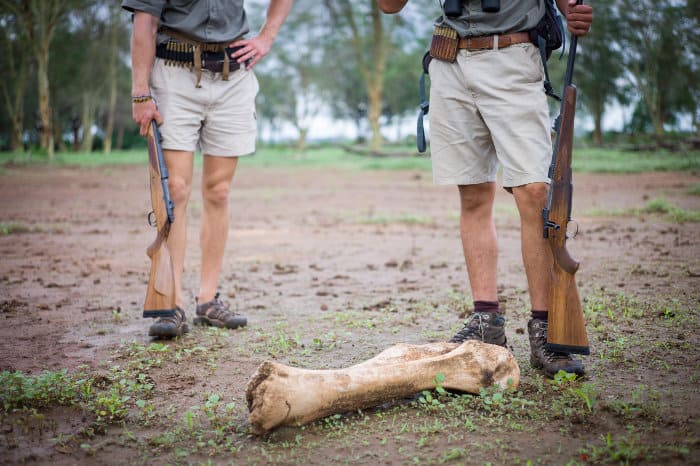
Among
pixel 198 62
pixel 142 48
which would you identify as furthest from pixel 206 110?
pixel 142 48

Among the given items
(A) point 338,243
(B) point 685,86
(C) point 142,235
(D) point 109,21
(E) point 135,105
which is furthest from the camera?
(D) point 109,21

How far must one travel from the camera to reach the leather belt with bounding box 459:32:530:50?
117 inches

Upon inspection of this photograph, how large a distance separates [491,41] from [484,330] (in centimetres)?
132

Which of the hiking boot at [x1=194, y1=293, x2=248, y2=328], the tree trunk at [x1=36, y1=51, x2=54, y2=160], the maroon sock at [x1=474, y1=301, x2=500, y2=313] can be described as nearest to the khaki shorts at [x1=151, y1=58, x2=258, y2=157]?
the hiking boot at [x1=194, y1=293, x2=248, y2=328]

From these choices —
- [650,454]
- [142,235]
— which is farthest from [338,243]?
[650,454]

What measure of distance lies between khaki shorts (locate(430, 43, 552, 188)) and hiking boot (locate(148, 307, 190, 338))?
163cm

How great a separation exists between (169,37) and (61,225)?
5.47m

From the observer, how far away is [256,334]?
3750 millimetres

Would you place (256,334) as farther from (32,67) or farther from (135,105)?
(32,67)

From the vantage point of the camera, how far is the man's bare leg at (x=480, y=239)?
10.6 feet

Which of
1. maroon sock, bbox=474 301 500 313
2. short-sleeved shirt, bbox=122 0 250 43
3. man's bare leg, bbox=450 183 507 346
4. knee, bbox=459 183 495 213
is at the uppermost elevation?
short-sleeved shirt, bbox=122 0 250 43

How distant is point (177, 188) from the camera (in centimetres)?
386

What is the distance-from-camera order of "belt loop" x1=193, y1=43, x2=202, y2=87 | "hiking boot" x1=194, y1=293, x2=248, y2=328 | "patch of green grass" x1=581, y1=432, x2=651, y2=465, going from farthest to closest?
"hiking boot" x1=194, y1=293, x2=248, y2=328, "belt loop" x1=193, y1=43, x2=202, y2=87, "patch of green grass" x1=581, y1=432, x2=651, y2=465

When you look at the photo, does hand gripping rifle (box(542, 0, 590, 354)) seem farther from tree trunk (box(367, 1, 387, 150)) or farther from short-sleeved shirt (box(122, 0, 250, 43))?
tree trunk (box(367, 1, 387, 150))
